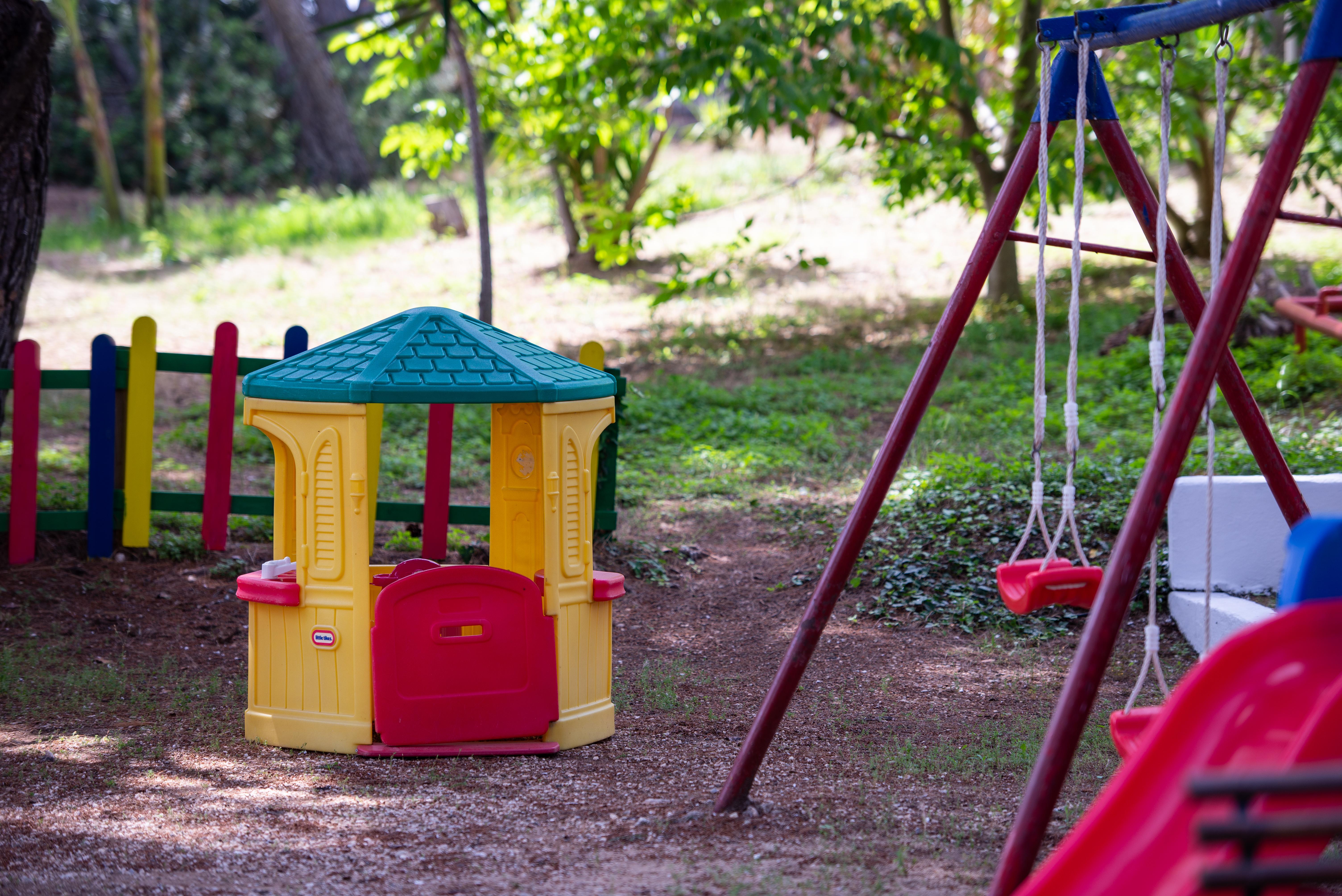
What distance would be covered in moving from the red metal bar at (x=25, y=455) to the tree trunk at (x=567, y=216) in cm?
1023

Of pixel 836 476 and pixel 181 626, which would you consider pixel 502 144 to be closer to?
pixel 836 476

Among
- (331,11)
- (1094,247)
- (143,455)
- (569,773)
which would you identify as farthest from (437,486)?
(331,11)

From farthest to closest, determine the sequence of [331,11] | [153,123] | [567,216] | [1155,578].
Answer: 1. [331,11]
2. [153,123]
3. [567,216]
4. [1155,578]

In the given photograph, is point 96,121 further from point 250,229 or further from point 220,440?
point 220,440

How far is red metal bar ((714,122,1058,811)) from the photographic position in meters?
3.47

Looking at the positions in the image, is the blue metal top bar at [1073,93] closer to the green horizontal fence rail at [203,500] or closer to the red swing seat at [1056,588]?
the red swing seat at [1056,588]

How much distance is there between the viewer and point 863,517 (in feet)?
11.5

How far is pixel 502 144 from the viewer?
521 inches

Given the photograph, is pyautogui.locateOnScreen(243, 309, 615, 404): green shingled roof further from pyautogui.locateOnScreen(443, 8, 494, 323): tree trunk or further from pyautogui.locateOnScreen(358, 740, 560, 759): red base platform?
pyautogui.locateOnScreen(443, 8, 494, 323): tree trunk

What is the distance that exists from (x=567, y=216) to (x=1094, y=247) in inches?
520

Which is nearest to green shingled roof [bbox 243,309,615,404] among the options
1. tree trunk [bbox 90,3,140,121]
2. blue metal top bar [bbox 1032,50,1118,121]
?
blue metal top bar [bbox 1032,50,1118,121]

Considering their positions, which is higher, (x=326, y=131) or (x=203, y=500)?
(x=326, y=131)

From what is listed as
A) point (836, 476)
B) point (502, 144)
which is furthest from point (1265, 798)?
point (502, 144)

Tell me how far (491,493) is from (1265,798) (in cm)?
339
